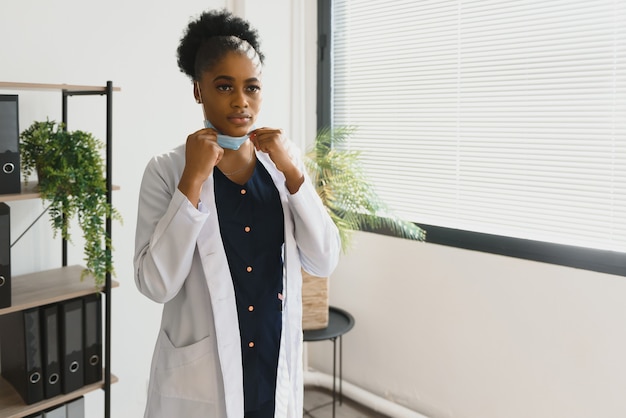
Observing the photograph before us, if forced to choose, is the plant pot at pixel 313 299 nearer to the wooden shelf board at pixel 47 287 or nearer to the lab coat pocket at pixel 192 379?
the wooden shelf board at pixel 47 287

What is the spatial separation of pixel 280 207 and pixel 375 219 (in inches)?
45.0

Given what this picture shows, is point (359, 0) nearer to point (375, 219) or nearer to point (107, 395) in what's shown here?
point (375, 219)

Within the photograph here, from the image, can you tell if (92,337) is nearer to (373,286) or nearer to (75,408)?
(75,408)

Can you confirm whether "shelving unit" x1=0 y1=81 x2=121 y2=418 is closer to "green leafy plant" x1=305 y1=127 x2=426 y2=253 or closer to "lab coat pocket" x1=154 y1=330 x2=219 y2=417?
"lab coat pocket" x1=154 y1=330 x2=219 y2=417

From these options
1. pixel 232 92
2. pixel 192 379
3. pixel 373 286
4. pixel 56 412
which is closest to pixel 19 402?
pixel 56 412

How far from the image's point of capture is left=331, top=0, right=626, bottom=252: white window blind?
1926 mm

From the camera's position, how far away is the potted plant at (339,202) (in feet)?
7.60

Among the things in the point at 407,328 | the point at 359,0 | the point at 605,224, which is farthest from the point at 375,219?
the point at 359,0

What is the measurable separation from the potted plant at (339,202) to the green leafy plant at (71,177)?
0.90 meters

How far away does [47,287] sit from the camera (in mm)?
1786

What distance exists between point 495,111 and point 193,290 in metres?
1.46

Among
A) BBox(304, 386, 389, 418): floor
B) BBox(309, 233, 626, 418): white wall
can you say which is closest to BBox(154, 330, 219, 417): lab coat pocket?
BBox(309, 233, 626, 418): white wall

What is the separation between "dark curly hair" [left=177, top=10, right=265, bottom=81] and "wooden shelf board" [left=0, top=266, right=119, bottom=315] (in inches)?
33.1

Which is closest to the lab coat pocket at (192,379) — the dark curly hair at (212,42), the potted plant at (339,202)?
the dark curly hair at (212,42)
